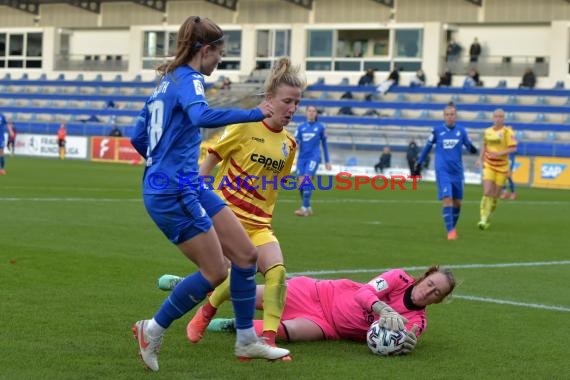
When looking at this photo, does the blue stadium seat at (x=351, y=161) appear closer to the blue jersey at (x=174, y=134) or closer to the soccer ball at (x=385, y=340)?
the soccer ball at (x=385, y=340)

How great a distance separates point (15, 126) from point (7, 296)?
44420 millimetres

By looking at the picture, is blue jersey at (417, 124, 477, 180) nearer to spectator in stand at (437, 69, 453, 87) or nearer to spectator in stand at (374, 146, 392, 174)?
spectator in stand at (374, 146, 392, 174)

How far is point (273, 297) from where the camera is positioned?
6.84m

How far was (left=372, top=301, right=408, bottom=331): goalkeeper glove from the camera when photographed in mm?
6664

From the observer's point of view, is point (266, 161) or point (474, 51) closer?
point (266, 161)

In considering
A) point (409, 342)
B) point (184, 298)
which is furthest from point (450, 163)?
point (184, 298)

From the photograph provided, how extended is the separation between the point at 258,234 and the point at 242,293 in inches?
39.3

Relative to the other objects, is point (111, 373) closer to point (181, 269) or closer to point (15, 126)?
point (181, 269)

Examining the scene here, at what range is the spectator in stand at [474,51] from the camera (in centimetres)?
4669

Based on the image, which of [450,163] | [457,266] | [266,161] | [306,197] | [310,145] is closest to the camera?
[266,161]

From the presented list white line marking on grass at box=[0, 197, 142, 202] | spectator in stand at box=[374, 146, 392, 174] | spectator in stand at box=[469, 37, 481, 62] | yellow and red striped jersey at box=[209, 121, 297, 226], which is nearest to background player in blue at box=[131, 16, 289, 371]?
yellow and red striped jersey at box=[209, 121, 297, 226]

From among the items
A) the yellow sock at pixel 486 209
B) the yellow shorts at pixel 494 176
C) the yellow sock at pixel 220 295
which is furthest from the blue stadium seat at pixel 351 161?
the yellow sock at pixel 220 295

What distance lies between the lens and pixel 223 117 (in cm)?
572

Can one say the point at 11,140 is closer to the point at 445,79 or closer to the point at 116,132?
the point at 116,132
